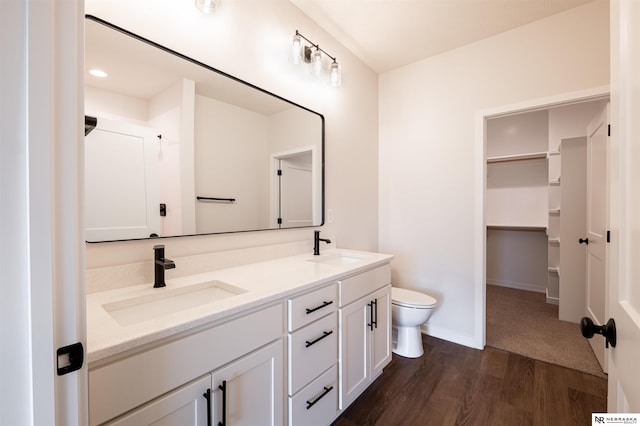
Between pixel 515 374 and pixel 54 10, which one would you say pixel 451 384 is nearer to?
pixel 515 374

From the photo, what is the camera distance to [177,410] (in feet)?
2.76

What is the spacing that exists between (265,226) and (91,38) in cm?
120

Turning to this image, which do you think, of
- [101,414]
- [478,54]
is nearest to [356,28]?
[478,54]

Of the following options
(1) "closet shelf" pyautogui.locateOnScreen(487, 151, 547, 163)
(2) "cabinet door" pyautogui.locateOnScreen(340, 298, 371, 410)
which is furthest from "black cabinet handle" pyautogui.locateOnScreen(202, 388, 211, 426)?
(1) "closet shelf" pyautogui.locateOnScreen(487, 151, 547, 163)

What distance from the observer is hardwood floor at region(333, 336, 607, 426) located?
1598mm

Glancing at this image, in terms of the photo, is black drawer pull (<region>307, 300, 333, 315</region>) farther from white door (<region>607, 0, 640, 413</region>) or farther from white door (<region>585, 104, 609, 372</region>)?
white door (<region>585, 104, 609, 372</region>)

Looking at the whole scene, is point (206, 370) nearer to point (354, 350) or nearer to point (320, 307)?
point (320, 307)

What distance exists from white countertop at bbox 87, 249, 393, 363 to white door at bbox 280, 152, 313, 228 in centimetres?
29

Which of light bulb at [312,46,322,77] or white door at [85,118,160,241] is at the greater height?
light bulb at [312,46,322,77]

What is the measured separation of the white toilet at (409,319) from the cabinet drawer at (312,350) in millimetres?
895

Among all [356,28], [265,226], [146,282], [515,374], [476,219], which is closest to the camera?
[146,282]

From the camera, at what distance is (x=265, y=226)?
5.91 ft

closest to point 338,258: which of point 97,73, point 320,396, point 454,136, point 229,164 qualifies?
point 320,396

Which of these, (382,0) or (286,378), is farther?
(382,0)
